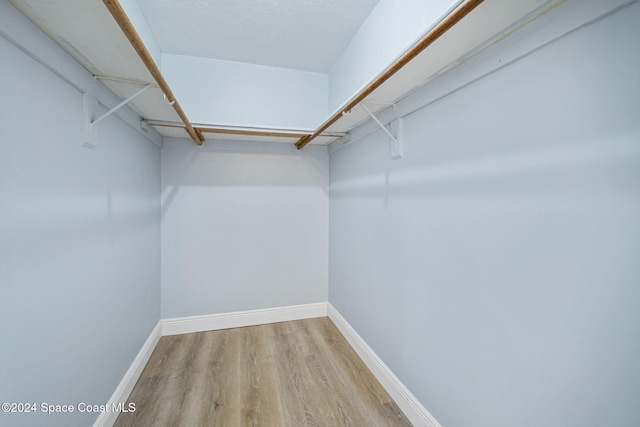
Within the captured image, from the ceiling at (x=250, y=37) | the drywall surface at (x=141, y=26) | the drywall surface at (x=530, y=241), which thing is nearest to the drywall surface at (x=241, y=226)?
the ceiling at (x=250, y=37)

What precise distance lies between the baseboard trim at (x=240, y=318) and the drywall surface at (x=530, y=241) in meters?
1.46

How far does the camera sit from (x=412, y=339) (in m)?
1.59

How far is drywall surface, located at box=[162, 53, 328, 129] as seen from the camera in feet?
7.78

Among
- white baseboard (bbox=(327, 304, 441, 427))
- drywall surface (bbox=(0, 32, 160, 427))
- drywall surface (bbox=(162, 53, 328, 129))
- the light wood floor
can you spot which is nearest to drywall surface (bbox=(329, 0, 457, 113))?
drywall surface (bbox=(162, 53, 328, 129))

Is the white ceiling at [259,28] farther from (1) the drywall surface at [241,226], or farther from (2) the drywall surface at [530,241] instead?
(2) the drywall surface at [530,241]

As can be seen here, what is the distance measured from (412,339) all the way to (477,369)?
457 millimetres

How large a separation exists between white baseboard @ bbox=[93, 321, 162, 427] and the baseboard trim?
174mm

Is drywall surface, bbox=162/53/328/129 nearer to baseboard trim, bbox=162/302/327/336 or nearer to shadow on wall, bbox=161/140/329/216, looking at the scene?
shadow on wall, bbox=161/140/329/216

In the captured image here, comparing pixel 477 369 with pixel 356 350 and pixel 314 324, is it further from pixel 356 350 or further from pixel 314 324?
pixel 314 324

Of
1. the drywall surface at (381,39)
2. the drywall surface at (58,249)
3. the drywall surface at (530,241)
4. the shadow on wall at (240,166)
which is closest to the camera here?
the drywall surface at (530,241)

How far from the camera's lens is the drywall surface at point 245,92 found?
7.78 feet

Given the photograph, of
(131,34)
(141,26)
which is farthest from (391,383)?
(141,26)

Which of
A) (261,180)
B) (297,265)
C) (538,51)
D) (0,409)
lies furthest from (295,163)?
(0,409)

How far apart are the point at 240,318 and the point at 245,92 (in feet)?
7.65
